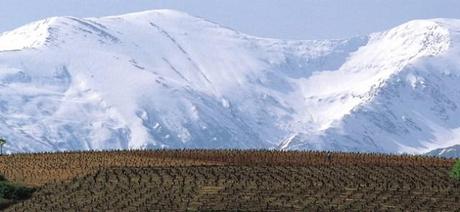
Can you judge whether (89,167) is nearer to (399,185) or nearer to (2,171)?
(2,171)

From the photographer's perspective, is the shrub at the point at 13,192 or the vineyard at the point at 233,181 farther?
the shrub at the point at 13,192

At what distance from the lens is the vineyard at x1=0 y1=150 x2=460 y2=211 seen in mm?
83500

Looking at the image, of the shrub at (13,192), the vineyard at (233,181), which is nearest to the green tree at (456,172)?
the vineyard at (233,181)

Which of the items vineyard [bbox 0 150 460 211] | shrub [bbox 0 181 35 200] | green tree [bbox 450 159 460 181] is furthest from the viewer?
green tree [bbox 450 159 460 181]

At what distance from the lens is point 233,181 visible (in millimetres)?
97000

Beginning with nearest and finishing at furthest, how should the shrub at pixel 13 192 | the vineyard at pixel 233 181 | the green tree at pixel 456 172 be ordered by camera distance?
the vineyard at pixel 233 181 → the shrub at pixel 13 192 → the green tree at pixel 456 172

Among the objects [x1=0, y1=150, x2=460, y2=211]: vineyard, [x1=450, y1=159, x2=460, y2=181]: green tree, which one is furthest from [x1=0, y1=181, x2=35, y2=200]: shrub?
[x1=450, y1=159, x2=460, y2=181]: green tree

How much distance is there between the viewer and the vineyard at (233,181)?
83.5m

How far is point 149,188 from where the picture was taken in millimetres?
92750

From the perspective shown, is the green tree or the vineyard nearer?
the vineyard

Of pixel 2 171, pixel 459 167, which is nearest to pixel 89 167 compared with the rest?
pixel 2 171

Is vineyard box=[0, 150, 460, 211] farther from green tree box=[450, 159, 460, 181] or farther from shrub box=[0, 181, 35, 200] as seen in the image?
green tree box=[450, 159, 460, 181]

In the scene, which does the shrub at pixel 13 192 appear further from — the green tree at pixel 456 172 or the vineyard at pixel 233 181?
the green tree at pixel 456 172

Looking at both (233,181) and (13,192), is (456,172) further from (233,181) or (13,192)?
(13,192)
